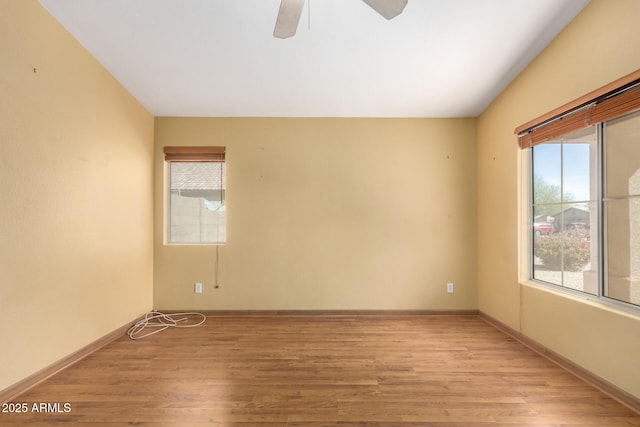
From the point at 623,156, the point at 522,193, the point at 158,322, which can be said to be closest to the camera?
the point at 623,156

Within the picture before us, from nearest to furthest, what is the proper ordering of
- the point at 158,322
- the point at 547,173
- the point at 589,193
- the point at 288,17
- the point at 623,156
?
the point at 288,17 < the point at 623,156 < the point at 589,193 < the point at 547,173 < the point at 158,322

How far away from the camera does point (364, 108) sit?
3.22m

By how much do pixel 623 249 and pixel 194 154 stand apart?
13.5 ft

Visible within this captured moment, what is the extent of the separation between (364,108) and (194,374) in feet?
10.3

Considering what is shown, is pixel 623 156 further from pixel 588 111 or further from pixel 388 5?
pixel 388 5

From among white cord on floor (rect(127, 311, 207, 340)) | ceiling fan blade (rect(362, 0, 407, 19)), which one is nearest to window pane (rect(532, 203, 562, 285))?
ceiling fan blade (rect(362, 0, 407, 19))

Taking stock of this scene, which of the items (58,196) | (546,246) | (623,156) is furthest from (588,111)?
(58,196)

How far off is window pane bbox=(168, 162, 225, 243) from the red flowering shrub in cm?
351

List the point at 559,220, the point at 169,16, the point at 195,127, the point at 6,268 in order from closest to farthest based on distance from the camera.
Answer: the point at 6,268
the point at 169,16
the point at 559,220
the point at 195,127

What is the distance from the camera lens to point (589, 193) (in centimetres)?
206

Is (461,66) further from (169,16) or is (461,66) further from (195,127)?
(195,127)

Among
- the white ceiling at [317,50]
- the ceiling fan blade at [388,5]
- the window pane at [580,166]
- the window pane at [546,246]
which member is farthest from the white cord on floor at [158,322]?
the window pane at [580,166]

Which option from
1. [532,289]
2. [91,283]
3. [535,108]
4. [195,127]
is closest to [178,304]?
[91,283]

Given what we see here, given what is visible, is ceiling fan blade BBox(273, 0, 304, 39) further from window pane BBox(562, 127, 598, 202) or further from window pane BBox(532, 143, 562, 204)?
window pane BBox(532, 143, 562, 204)
